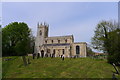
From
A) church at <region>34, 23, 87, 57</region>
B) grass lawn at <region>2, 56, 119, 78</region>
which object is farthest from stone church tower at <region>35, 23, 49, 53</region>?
grass lawn at <region>2, 56, 119, 78</region>

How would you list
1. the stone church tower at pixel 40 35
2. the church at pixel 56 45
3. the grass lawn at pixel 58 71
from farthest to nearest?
the stone church tower at pixel 40 35 < the church at pixel 56 45 < the grass lawn at pixel 58 71

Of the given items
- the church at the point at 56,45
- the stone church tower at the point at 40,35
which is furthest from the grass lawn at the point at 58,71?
the stone church tower at the point at 40,35

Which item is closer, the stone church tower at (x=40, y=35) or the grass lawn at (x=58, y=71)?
the grass lawn at (x=58, y=71)

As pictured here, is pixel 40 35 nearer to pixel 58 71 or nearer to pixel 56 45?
pixel 56 45

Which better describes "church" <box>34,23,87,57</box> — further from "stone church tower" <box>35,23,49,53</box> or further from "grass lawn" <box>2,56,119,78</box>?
"grass lawn" <box>2,56,119,78</box>

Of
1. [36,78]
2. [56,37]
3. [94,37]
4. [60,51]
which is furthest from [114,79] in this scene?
[56,37]

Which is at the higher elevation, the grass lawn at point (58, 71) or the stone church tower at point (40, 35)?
the stone church tower at point (40, 35)

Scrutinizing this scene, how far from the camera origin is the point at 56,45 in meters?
48.7

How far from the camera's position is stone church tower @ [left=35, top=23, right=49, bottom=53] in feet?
173

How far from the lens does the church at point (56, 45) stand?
45.6m

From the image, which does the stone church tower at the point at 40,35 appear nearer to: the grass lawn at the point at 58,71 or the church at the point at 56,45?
the church at the point at 56,45

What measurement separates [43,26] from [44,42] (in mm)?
7398

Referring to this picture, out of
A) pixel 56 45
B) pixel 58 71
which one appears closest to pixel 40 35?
pixel 56 45

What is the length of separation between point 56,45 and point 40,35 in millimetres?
9815
